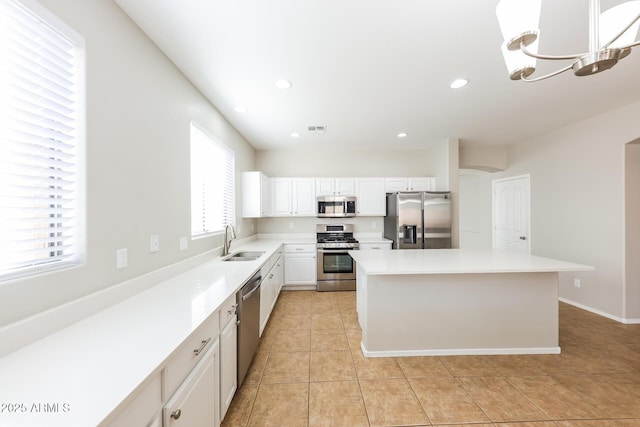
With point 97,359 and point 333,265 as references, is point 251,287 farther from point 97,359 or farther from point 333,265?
point 333,265

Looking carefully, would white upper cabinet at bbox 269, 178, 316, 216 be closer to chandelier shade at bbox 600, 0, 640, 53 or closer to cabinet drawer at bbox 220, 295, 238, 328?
cabinet drawer at bbox 220, 295, 238, 328

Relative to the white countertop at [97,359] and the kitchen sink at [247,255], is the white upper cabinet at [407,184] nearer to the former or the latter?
the kitchen sink at [247,255]

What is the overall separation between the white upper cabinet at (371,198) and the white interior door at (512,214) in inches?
98.4

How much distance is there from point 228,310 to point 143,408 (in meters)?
0.85

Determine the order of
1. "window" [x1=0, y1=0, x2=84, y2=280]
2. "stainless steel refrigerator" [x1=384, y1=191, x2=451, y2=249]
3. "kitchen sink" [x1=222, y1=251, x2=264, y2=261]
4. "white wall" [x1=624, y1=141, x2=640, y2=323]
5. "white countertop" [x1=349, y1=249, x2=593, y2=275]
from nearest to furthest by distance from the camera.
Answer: "window" [x1=0, y1=0, x2=84, y2=280]
"white countertop" [x1=349, y1=249, x2=593, y2=275]
"white wall" [x1=624, y1=141, x2=640, y2=323]
"kitchen sink" [x1=222, y1=251, x2=264, y2=261]
"stainless steel refrigerator" [x1=384, y1=191, x2=451, y2=249]

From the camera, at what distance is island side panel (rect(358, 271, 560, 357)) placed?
2506 mm

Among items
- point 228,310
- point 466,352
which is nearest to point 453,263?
point 466,352

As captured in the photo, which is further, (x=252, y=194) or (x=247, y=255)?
(x=252, y=194)

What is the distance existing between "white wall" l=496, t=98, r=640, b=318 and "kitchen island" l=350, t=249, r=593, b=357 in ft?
5.58

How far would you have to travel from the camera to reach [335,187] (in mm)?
4945

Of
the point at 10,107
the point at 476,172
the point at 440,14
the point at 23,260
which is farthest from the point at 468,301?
the point at 476,172

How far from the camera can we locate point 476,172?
5977 mm

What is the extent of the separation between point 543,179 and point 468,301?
320 cm

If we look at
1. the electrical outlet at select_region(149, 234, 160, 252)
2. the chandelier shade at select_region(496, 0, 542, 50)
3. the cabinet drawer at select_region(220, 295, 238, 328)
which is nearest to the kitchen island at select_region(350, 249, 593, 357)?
the cabinet drawer at select_region(220, 295, 238, 328)
